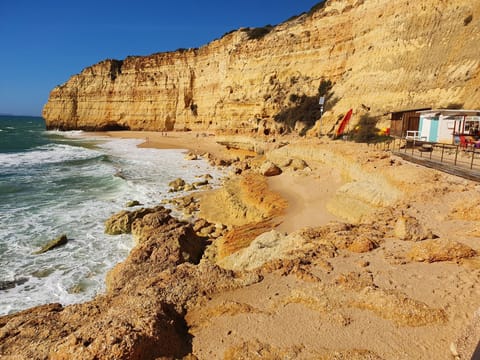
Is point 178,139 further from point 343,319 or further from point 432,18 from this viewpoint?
point 343,319

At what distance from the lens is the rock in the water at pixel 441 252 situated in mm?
5262

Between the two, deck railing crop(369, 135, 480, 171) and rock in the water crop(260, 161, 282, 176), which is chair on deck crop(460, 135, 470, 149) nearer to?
deck railing crop(369, 135, 480, 171)

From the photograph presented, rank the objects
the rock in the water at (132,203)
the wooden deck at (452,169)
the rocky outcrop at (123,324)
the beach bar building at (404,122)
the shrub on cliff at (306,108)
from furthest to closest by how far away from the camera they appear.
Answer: the shrub on cliff at (306,108), the beach bar building at (404,122), the rock in the water at (132,203), the wooden deck at (452,169), the rocky outcrop at (123,324)

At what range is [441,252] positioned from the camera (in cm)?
533

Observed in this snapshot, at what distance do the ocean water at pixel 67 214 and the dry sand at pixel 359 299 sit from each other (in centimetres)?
560

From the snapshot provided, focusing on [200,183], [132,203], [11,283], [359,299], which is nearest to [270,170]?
[200,183]

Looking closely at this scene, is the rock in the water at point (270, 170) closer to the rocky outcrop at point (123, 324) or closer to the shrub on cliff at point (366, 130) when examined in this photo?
the shrub on cliff at point (366, 130)

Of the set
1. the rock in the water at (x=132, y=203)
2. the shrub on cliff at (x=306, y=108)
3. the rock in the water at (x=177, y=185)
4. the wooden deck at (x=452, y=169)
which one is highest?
the shrub on cliff at (x=306, y=108)

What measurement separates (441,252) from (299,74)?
3280 centimetres

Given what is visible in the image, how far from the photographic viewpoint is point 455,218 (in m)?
7.05

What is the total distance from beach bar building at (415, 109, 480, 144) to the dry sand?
9.73 m

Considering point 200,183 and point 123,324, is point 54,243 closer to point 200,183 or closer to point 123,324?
point 123,324

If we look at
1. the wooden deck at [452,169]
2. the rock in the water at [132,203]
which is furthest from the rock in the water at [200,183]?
the wooden deck at [452,169]

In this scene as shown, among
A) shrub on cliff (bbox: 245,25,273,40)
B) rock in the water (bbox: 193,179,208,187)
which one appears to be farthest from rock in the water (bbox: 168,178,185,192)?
shrub on cliff (bbox: 245,25,273,40)
